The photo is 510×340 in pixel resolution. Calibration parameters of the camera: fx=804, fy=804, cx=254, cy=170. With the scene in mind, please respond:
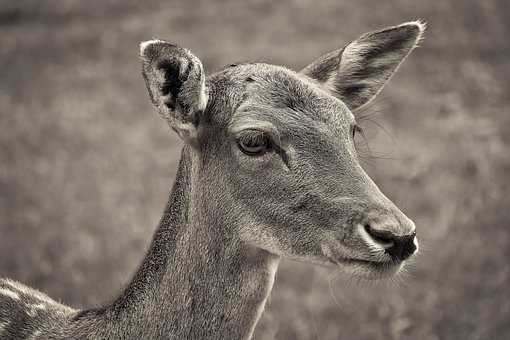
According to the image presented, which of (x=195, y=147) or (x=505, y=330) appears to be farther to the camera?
(x=505, y=330)

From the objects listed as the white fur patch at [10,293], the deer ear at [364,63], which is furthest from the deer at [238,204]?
the deer ear at [364,63]

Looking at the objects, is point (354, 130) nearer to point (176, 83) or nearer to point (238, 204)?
point (238, 204)

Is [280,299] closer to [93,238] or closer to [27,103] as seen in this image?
[93,238]

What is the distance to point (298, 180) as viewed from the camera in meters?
4.23

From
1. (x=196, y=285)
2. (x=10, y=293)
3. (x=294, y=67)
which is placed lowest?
(x=294, y=67)

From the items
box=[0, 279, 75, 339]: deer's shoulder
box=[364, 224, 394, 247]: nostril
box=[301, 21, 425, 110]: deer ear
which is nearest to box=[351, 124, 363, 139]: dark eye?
box=[301, 21, 425, 110]: deer ear

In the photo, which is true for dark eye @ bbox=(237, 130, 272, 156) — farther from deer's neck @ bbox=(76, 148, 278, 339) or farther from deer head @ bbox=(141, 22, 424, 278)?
deer's neck @ bbox=(76, 148, 278, 339)

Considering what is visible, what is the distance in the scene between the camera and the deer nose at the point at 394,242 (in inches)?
152

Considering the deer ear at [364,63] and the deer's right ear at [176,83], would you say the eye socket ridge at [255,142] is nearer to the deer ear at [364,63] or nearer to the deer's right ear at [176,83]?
the deer's right ear at [176,83]

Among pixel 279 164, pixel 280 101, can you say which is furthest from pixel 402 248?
pixel 280 101

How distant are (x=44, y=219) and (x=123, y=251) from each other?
4.21 feet

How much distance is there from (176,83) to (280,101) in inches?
22.9

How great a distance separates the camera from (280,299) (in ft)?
29.0

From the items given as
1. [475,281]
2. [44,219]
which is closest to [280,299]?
[475,281]
